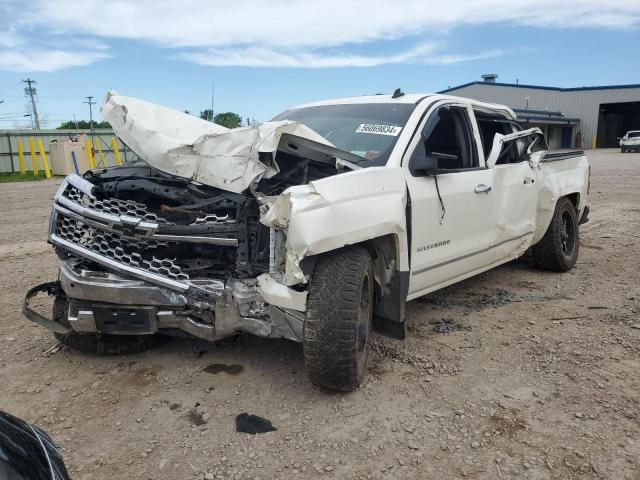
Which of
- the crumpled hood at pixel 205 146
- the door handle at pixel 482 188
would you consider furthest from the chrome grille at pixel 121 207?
the door handle at pixel 482 188

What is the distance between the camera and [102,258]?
3.45 metres

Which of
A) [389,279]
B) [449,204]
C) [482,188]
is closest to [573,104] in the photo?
[482,188]

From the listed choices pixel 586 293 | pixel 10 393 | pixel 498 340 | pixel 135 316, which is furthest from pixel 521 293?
pixel 10 393

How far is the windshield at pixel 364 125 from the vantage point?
13.1 feet

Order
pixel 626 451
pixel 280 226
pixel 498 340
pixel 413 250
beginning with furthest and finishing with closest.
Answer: pixel 498 340, pixel 413 250, pixel 280 226, pixel 626 451

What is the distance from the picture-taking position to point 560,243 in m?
6.02

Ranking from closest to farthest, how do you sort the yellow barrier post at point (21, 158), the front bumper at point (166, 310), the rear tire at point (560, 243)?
the front bumper at point (166, 310) → the rear tire at point (560, 243) → the yellow barrier post at point (21, 158)

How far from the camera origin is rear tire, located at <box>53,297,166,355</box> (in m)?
3.94

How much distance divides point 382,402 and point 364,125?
→ 2078mm

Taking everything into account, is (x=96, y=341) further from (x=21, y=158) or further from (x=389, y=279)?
(x=21, y=158)

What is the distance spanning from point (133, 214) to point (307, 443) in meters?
1.70

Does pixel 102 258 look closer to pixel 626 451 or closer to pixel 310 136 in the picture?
pixel 310 136

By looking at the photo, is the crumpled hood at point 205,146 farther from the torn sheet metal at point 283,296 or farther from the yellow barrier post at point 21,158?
the yellow barrier post at point 21,158

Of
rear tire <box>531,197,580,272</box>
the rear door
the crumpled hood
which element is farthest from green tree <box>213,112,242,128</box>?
rear tire <box>531,197,580,272</box>
